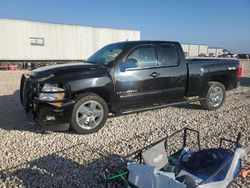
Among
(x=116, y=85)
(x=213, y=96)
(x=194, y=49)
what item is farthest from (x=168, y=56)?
(x=194, y=49)

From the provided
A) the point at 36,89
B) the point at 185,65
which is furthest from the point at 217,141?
the point at 36,89

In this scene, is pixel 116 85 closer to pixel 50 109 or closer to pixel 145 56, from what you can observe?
pixel 145 56

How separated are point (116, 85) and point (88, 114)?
83cm

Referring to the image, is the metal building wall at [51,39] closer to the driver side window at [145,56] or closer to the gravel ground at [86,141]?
the gravel ground at [86,141]

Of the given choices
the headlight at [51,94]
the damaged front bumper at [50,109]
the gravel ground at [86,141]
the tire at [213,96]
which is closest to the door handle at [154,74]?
the gravel ground at [86,141]

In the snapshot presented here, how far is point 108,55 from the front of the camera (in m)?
5.90

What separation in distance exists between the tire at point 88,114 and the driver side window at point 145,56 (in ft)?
3.99

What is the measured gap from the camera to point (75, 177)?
3.40m

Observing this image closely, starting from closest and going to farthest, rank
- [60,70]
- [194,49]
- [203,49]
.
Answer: [60,70]
[194,49]
[203,49]

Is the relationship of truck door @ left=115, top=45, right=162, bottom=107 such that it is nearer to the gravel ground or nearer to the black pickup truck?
the black pickup truck

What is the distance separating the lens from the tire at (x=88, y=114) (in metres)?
4.92

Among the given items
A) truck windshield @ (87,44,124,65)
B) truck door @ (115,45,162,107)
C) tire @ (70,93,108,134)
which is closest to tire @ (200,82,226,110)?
truck door @ (115,45,162,107)

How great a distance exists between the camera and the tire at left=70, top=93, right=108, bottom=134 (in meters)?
4.92

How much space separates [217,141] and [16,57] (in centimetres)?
2138
